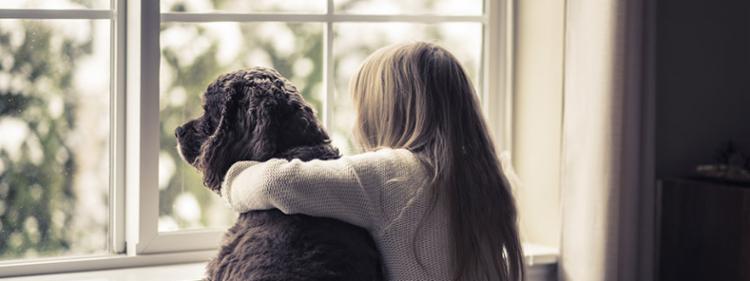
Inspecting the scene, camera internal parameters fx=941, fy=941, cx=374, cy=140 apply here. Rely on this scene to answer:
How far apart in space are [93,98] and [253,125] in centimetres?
93

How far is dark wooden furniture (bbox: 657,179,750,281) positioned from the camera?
234 centimetres

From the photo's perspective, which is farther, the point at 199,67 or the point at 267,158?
the point at 199,67

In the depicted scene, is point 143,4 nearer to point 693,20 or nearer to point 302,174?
point 302,174

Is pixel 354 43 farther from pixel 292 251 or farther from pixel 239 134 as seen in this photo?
pixel 292 251

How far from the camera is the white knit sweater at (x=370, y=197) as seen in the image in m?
1.35

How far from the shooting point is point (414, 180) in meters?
1.44

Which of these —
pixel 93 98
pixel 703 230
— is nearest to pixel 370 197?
pixel 93 98

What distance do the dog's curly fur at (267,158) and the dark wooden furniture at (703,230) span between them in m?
1.29

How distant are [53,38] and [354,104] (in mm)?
900

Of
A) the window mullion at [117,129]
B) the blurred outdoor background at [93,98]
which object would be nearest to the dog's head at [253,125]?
the blurred outdoor background at [93,98]

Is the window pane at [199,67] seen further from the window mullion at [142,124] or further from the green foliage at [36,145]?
the green foliage at [36,145]

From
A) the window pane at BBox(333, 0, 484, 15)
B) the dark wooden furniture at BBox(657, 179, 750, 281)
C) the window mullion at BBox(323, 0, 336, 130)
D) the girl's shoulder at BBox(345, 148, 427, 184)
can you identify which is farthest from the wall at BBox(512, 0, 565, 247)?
the girl's shoulder at BBox(345, 148, 427, 184)

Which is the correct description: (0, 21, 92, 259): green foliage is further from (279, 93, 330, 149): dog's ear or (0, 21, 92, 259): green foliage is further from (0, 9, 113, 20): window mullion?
(279, 93, 330, 149): dog's ear

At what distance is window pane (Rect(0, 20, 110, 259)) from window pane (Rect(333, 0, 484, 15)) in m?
0.62
